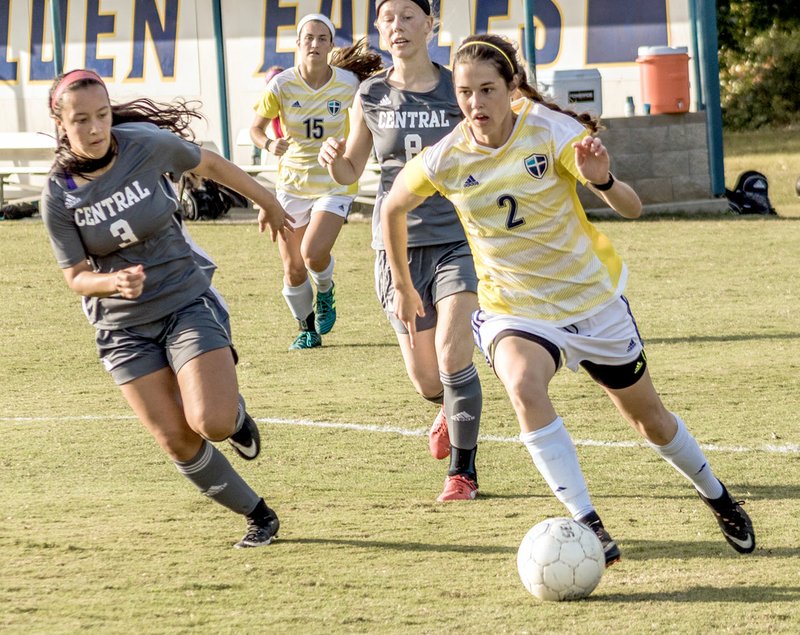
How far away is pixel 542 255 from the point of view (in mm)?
5238

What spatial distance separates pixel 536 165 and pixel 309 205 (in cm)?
566

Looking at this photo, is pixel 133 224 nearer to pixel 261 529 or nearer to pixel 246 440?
pixel 246 440

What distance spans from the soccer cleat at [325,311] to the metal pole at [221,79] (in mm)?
9595

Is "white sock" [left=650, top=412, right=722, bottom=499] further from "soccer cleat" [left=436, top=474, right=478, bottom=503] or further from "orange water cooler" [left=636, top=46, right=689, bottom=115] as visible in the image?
"orange water cooler" [left=636, top=46, right=689, bottom=115]

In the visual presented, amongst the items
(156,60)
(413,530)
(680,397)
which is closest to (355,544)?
(413,530)

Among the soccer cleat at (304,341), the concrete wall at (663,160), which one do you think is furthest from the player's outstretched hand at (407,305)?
the concrete wall at (663,160)

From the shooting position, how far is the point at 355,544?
556 centimetres

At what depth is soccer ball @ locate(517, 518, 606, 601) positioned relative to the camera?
4.72 metres

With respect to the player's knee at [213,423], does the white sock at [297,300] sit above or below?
above

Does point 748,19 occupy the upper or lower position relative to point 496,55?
upper

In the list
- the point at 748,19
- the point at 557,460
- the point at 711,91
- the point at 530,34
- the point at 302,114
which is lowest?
the point at 557,460

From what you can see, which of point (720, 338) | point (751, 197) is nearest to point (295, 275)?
point (720, 338)

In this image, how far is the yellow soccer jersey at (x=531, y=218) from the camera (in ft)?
17.0

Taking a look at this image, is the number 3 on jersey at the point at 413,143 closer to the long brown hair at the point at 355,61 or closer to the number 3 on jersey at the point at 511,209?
the number 3 on jersey at the point at 511,209
